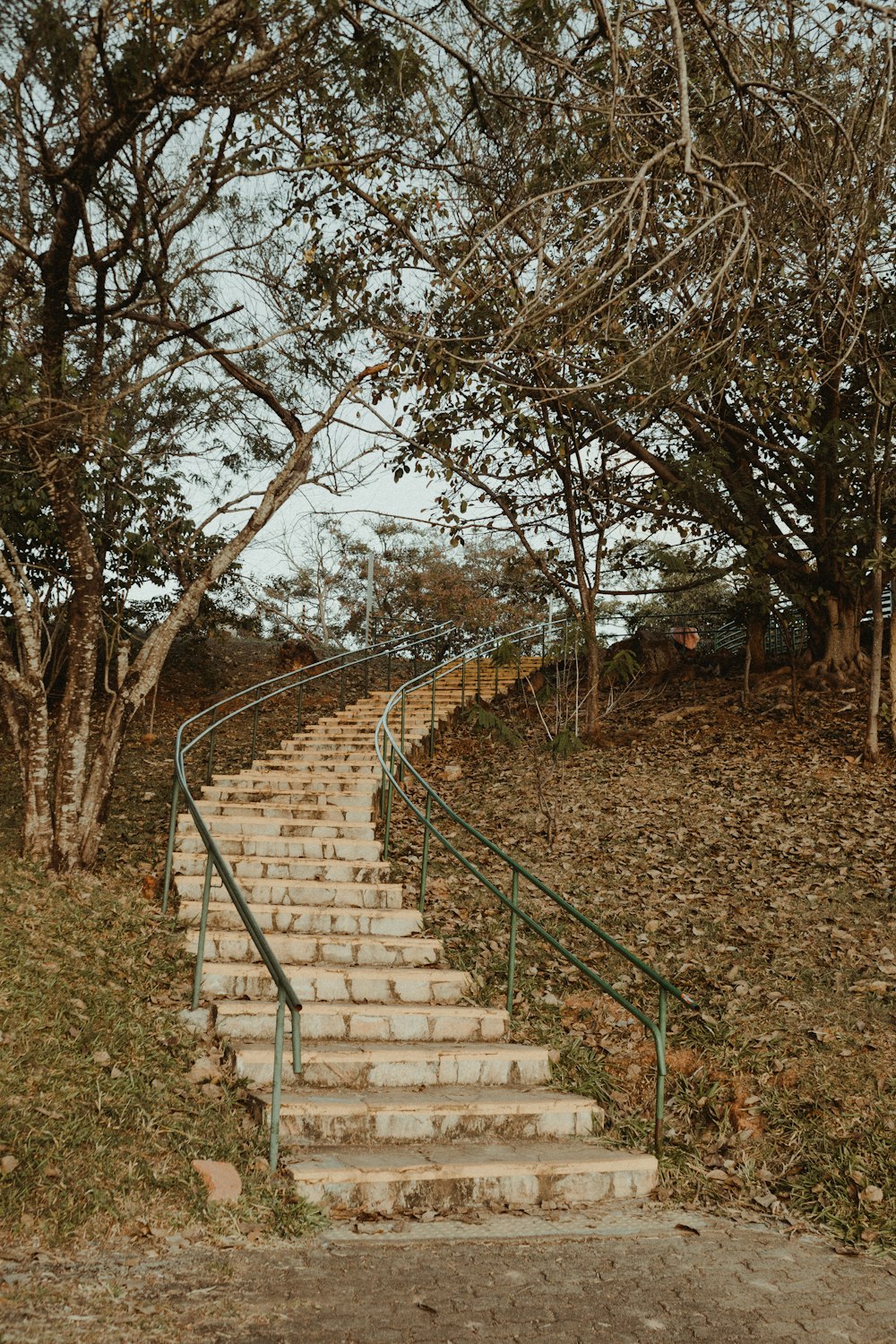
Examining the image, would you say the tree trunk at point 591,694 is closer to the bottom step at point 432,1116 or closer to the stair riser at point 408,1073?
the stair riser at point 408,1073

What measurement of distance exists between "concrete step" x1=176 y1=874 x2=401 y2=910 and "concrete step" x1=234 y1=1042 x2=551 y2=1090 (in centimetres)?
190

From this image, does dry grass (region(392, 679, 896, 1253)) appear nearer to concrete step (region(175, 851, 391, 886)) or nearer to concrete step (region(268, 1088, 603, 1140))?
concrete step (region(268, 1088, 603, 1140))

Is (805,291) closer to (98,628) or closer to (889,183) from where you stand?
(889,183)

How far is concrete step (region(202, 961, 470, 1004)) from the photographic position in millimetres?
→ 6379

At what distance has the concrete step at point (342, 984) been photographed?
6379 millimetres

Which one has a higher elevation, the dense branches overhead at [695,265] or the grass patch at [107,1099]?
the dense branches overhead at [695,265]

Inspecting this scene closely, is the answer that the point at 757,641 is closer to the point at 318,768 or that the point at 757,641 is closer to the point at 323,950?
the point at 318,768

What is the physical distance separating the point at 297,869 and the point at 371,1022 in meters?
2.21

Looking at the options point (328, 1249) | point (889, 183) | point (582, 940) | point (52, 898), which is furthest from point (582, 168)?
point (328, 1249)

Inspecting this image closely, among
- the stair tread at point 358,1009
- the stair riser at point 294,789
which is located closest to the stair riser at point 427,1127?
the stair tread at point 358,1009

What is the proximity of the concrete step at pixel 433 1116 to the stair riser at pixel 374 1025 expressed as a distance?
536mm

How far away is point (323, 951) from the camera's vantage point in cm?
699

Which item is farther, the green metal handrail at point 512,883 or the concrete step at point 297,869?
the concrete step at point 297,869

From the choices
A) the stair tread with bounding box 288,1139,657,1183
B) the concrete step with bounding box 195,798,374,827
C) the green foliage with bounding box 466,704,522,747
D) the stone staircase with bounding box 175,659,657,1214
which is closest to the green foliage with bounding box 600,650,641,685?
the green foliage with bounding box 466,704,522,747
